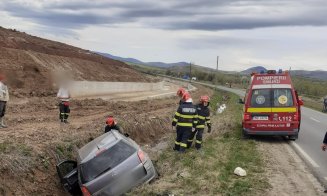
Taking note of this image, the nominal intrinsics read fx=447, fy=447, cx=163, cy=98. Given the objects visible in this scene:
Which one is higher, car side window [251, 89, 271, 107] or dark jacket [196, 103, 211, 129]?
car side window [251, 89, 271, 107]

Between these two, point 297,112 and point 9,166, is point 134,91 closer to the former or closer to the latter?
point 297,112

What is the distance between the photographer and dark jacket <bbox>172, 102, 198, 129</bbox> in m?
12.4

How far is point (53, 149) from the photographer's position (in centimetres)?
1327

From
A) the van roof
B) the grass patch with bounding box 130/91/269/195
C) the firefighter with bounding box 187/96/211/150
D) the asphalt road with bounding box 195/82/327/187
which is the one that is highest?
the van roof

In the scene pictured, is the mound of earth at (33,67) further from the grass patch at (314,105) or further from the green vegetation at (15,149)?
the grass patch at (314,105)

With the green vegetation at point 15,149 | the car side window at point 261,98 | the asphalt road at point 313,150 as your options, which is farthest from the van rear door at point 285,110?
the green vegetation at point 15,149

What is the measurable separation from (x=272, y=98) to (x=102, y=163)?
25.2 ft

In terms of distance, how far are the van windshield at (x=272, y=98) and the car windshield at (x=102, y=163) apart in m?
6.79

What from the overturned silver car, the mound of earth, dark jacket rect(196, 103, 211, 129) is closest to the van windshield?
dark jacket rect(196, 103, 211, 129)

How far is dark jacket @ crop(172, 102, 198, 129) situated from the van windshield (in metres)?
3.59

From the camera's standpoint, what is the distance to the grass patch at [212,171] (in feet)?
29.5

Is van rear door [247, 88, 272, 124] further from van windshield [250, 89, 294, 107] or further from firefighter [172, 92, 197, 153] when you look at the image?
firefighter [172, 92, 197, 153]

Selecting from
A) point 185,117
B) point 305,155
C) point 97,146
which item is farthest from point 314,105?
point 97,146

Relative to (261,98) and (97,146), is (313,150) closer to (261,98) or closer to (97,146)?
(261,98)
